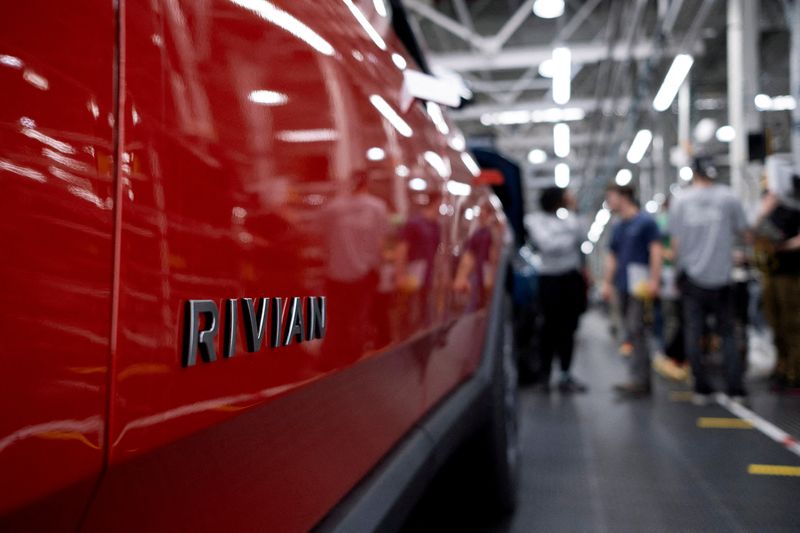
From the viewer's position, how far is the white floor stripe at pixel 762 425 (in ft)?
13.3

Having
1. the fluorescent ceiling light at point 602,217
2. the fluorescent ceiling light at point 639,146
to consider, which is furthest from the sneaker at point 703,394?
the fluorescent ceiling light at point 602,217

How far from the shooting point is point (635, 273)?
239 inches

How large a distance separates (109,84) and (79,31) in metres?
0.05

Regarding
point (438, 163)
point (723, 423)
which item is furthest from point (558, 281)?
point (438, 163)

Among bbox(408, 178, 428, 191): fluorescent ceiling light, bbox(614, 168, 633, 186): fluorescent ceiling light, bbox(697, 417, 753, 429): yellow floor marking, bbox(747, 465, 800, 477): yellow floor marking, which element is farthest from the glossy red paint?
bbox(614, 168, 633, 186): fluorescent ceiling light

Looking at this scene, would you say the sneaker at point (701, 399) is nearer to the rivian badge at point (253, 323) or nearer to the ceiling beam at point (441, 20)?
the rivian badge at point (253, 323)

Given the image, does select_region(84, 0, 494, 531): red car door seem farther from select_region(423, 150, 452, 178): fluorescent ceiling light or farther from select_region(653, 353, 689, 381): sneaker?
select_region(653, 353, 689, 381): sneaker

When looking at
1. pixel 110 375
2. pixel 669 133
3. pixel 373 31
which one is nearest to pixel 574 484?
pixel 373 31

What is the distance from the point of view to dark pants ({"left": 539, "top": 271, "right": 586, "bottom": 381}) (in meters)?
6.27

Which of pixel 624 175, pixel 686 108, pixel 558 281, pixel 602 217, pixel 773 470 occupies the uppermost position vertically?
pixel 624 175

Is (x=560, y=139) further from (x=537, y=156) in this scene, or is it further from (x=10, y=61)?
(x=10, y=61)

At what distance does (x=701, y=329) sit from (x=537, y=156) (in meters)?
21.2

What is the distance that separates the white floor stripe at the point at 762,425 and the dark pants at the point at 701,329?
0.17 m

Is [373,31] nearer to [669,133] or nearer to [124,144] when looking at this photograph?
[124,144]
